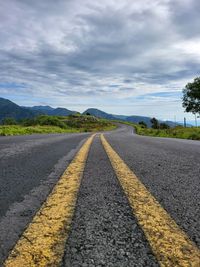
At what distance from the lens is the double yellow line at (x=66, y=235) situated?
1221 mm

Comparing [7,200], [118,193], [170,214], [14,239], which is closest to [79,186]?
[118,193]

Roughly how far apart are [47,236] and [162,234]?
0.54 meters

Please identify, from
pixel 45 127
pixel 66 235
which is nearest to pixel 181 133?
pixel 45 127

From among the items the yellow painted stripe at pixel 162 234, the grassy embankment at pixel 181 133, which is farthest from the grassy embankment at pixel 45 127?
the yellow painted stripe at pixel 162 234

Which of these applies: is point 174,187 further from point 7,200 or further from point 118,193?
point 7,200

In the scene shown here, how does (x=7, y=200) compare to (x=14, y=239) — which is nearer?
(x=14, y=239)

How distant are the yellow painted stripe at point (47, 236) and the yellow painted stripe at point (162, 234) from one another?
1.32 feet

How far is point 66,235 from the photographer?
150 cm

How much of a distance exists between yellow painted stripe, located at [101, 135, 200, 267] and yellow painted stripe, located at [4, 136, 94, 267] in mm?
401

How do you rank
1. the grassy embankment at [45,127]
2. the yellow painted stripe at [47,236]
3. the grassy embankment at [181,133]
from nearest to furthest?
the yellow painted stripe at [47,236] → the grassy embankment at [181,133] → the grassy embankment at [45,127]

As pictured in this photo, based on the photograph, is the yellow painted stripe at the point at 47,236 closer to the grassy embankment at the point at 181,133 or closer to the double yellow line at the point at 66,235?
the double yellow line at the point at 66,235

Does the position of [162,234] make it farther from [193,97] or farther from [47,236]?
[193,97]

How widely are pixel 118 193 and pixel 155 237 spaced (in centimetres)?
104

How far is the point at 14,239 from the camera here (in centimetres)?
145
